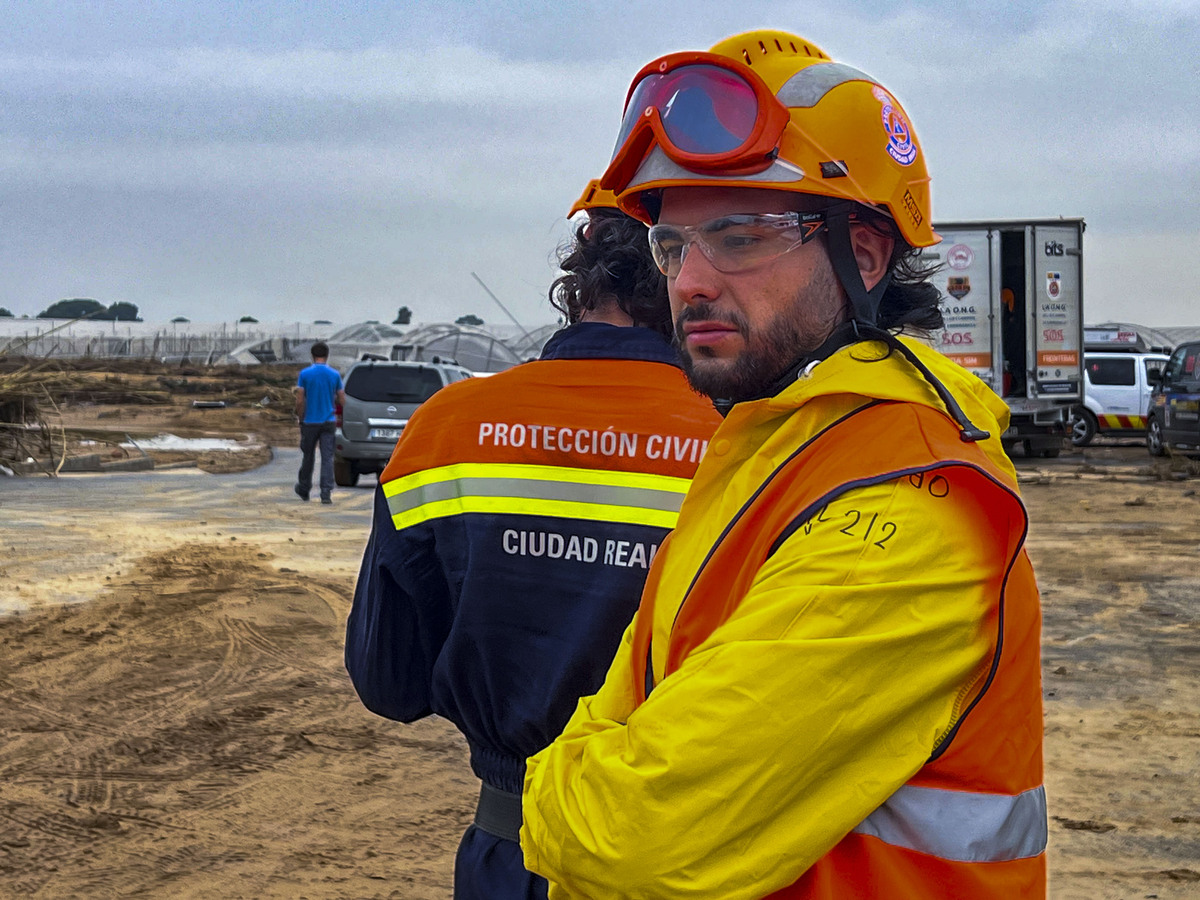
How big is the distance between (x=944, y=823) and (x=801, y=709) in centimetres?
23

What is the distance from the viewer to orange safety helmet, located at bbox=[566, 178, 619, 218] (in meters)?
2.83

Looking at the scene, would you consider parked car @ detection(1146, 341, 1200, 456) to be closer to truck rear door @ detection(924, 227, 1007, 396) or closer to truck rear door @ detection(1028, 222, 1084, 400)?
truck rear door @ detection(1028, 222, 1084, 400)

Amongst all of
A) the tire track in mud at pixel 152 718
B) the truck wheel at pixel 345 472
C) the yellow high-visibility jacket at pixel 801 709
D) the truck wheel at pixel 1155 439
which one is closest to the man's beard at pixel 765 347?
the yellow high-visibility jacket at pixel 801 709

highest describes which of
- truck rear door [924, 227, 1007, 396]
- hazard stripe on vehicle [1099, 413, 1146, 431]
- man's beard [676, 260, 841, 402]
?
truck rear door [924, 227, 1007, 396]

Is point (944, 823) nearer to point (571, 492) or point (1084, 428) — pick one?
point (571, 492)

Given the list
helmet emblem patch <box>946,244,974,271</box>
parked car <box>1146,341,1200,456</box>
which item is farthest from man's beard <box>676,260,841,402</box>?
helmet emblem patch <box>946,244,974,271</box>

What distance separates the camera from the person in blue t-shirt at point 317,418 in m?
16.2

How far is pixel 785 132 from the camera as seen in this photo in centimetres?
175

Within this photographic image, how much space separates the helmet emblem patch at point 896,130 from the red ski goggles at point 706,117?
171 mm

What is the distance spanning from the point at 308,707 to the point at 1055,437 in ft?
59.2

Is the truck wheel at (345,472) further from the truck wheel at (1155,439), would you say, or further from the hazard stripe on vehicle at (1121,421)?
the hazard stripe on vehicle at (1121,421)

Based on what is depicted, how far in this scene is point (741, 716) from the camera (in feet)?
4.40

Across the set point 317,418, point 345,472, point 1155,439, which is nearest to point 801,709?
point 317,418

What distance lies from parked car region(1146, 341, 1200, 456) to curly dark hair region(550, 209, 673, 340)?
18.8 m
